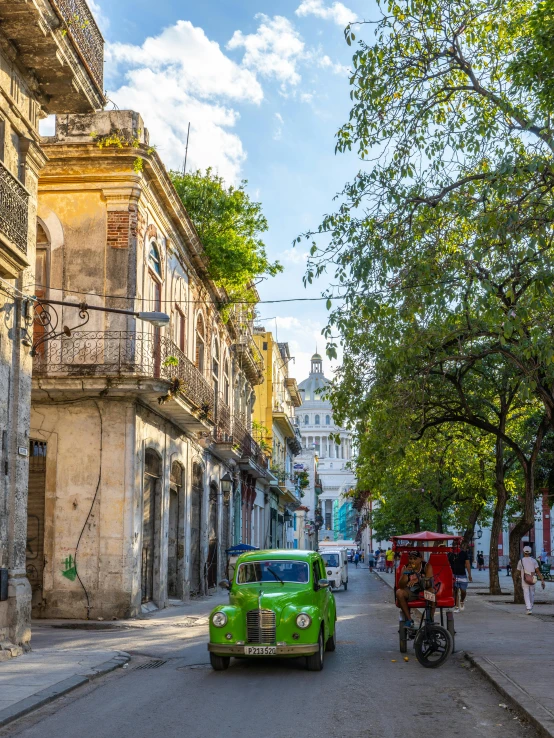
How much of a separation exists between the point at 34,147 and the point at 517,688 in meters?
10.0

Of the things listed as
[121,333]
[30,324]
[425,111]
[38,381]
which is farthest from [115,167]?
[425,111]

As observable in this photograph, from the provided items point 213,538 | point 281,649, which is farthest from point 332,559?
point 281,649

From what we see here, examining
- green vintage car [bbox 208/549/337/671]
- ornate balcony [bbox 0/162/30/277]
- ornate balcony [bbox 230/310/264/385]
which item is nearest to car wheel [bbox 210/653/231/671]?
green vintage car [bbox 208/549/337/671]

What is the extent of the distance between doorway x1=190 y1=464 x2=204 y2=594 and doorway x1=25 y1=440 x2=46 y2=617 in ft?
27.0

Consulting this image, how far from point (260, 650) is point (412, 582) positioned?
2876mm

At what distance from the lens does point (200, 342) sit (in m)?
28.7

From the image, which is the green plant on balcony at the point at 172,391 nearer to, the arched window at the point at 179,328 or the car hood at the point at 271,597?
the arched window at the point at 179,328

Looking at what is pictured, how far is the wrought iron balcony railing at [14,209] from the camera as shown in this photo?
1244cm

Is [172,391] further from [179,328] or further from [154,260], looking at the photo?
[179,328]

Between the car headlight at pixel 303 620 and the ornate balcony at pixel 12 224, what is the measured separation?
613 cm

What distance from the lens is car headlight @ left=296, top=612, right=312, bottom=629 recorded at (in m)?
11.7

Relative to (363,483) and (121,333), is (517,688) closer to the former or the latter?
(121,333)

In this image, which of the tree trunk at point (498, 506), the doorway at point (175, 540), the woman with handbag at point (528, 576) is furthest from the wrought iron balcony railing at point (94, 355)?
the tree trunk at point (498, 506)

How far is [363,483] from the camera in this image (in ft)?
91.3
